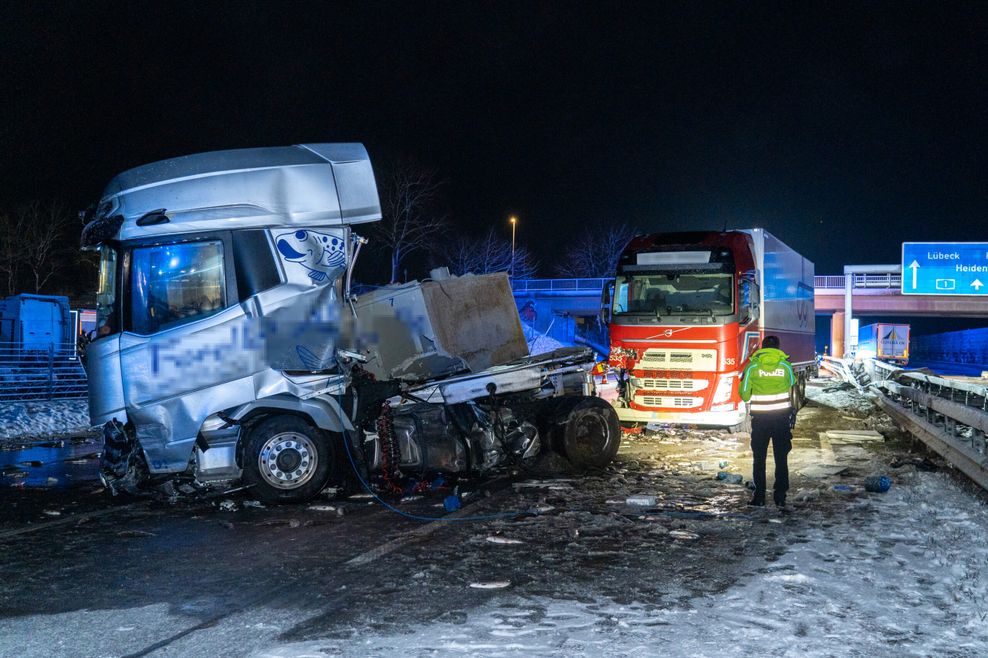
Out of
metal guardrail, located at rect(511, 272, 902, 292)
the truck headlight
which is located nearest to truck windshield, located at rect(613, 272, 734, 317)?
the truck headlight

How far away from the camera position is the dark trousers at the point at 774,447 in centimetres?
822

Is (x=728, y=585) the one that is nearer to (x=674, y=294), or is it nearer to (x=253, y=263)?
(x=253, y=263)

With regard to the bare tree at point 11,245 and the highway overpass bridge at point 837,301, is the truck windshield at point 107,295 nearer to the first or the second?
the highway overpass bridge at point 837,301

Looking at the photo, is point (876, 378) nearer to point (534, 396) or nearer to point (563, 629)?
point (534, 396)

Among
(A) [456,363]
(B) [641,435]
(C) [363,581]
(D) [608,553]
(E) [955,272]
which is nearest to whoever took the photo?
(C) [363,581]

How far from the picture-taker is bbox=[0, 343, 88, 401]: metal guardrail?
18.8 metres

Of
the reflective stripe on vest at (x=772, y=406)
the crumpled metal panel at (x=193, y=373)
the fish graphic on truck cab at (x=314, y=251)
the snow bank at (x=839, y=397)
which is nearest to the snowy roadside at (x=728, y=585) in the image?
the reflective stripe on vest at (x=772, y=406)

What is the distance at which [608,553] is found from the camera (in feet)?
21.0

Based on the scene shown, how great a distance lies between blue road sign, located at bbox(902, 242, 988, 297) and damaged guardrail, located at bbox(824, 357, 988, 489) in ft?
57.6

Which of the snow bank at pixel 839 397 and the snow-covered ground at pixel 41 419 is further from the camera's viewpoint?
the snow bank at pixel 839 397

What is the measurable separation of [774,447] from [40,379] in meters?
18.1

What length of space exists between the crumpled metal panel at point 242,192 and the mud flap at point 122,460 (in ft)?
6.48

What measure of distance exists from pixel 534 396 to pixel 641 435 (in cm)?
445

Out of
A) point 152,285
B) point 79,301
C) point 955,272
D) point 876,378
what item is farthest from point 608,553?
point 79,301
